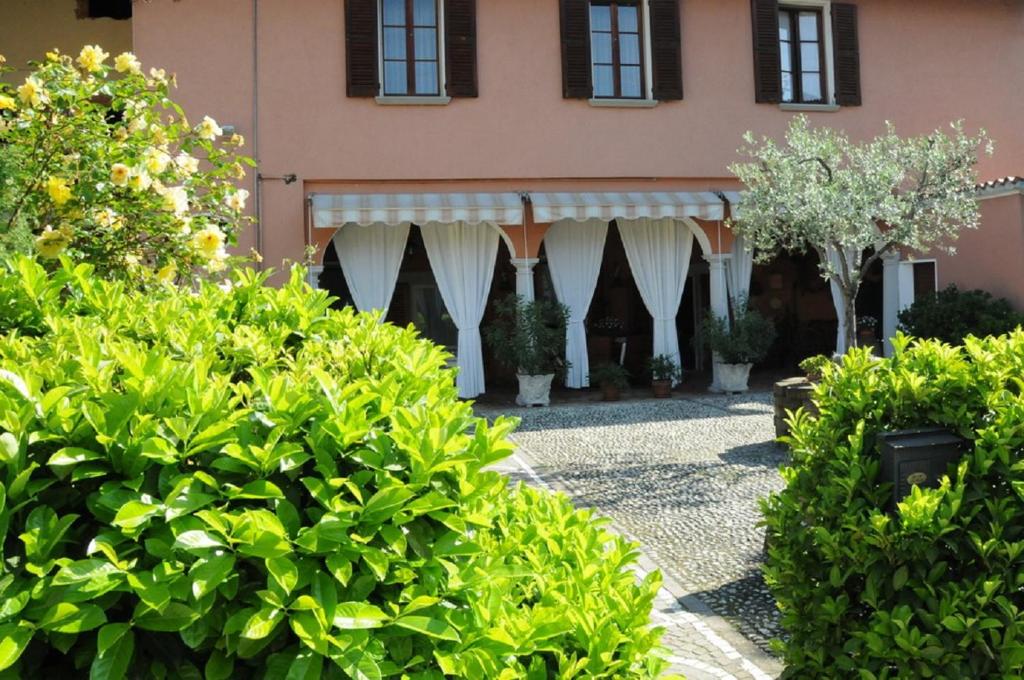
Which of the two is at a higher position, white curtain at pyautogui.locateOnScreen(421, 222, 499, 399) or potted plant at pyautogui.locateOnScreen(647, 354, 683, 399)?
white curtain at pyautogui.locateOnScreen(421, 222, 499, 399)

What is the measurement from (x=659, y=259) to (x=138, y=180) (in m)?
11.5

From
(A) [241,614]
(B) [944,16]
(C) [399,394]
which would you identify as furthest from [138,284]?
(B) [944,16]

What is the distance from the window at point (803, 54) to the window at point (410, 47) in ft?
19.4

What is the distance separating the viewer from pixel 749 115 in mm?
15109

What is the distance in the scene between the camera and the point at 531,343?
13.7 meters

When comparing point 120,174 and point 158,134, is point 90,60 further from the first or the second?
point 120,174

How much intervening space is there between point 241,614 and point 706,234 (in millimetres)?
14007

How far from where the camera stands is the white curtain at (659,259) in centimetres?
1523

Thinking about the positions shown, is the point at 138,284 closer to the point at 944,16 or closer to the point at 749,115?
the point at 749,115

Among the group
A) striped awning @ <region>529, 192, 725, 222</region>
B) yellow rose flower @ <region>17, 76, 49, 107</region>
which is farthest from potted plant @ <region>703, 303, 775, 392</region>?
yellow rose flower @ <region>17, 76, 49, 107</region>

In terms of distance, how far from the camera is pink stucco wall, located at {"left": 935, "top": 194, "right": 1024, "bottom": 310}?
13.9 meters

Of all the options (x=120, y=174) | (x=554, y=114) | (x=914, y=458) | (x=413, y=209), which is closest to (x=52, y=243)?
(x=120, y=174)

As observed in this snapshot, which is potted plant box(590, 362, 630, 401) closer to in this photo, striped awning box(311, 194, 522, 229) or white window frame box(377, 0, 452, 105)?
striped awning box(311, 194, 522, 229)

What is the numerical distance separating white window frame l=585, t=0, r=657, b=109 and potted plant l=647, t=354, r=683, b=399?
13.4ft
